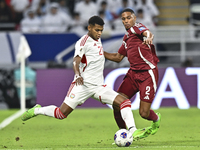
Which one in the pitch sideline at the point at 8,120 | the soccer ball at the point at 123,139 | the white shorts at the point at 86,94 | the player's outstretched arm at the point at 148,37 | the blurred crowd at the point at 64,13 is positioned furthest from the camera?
the blurred crowd at the point at 64,13

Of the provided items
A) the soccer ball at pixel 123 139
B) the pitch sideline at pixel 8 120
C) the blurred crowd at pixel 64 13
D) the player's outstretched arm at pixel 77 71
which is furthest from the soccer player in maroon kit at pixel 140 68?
the blurred crowd at pixel 64 13

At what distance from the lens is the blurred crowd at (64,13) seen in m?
15.3

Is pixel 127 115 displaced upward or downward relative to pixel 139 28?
downward

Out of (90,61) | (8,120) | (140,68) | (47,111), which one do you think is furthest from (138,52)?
(8,120)

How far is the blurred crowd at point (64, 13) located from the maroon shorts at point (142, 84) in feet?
26.5

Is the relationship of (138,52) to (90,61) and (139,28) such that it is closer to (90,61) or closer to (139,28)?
(139,28)

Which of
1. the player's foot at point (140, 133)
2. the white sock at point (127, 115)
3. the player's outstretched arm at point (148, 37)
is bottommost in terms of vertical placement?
the player's foot at point (140, 133)

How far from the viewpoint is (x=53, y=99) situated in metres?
12.6

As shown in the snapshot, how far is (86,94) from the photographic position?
21.7 ft

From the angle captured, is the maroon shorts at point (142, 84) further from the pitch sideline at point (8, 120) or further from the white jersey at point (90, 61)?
the pitch sideline at point (8, 120)

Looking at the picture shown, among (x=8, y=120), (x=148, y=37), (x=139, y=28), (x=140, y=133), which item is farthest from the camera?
(x=8, y=120)

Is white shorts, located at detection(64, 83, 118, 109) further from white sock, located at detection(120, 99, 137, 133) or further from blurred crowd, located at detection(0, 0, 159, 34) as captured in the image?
blurred crowd, located at detection(0, 0, 159, 34)

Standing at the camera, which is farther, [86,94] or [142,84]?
[142,84]

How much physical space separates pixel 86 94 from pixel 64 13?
32.8 feet
